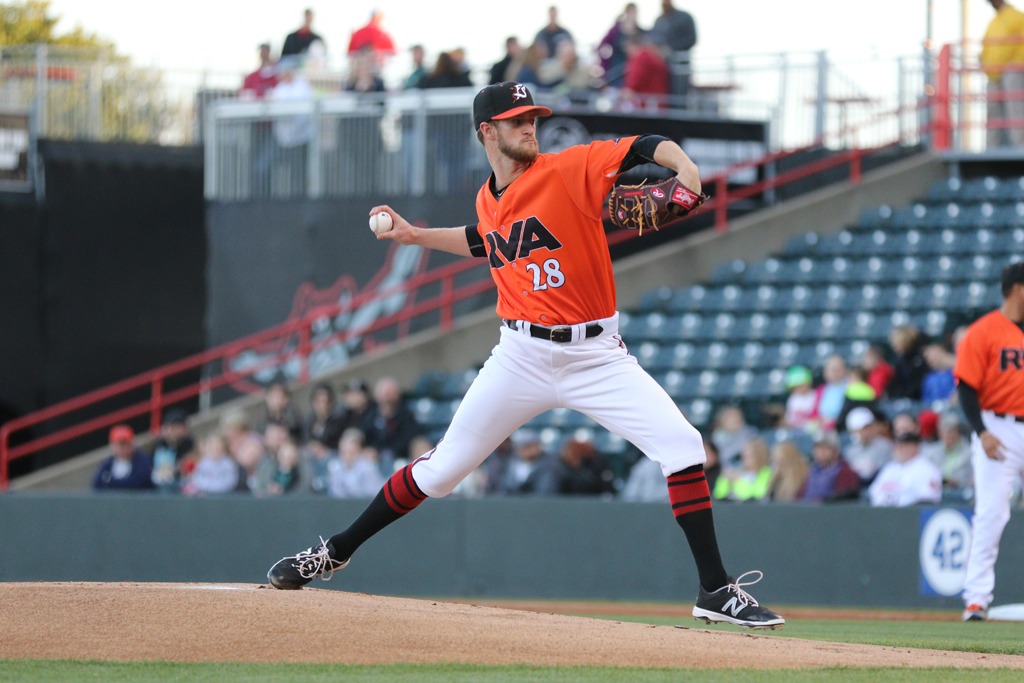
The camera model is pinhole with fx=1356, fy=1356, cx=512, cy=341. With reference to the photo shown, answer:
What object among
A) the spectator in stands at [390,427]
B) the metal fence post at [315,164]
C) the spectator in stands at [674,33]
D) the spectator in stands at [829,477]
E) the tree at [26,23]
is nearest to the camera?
the spectator in stands at [829,477]

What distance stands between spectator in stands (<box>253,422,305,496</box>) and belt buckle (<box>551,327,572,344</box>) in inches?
293

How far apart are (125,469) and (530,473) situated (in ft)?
13.2

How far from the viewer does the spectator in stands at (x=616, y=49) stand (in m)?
16.4

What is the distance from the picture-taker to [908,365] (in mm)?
11852

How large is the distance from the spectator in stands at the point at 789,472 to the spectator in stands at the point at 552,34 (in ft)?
22.7

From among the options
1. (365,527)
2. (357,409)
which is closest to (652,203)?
(365,527)

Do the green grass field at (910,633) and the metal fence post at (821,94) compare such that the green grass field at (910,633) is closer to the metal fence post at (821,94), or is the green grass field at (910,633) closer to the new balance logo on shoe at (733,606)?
the new balance logo on shoe at (733,606)

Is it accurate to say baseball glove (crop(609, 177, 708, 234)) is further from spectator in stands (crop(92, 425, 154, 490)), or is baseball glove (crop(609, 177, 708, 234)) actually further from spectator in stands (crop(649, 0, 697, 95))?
spectator in stands (crop(649, 0, 697, 95))

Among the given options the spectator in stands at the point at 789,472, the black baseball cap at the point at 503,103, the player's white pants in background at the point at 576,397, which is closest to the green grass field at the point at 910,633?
the player's white pants in background at the point at 576,397

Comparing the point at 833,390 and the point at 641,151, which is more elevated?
the point at 641,151

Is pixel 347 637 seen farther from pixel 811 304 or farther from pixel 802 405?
pixel 811 304

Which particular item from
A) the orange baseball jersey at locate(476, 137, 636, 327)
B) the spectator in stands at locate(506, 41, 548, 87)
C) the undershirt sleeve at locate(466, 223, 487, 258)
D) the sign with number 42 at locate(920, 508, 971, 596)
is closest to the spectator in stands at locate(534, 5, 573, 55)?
the spectator in stands at locate(506, 41, 548, 87)

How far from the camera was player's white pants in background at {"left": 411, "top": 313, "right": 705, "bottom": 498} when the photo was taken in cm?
545

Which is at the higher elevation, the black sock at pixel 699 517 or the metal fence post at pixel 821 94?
the metal fence post at pixel 821 94
